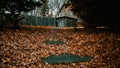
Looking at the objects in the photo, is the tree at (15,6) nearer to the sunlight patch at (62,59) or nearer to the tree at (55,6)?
the sunlight patch at (62,59)

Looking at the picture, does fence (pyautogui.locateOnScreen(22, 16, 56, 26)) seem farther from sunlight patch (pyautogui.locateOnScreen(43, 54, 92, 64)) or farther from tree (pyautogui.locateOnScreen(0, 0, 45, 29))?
sunlight patch (pyautogui.locateOnScreen(43, 54, 92, 64))

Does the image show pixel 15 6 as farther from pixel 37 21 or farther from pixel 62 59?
pixel 37 21

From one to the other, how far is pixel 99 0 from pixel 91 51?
3529 mm

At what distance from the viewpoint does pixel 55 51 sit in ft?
36.8

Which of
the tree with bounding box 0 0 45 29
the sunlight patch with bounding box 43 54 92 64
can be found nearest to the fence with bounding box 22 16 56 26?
the tree with bounding box 0 0 45 29

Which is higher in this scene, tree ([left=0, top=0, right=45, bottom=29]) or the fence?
tree ([left=0, top=0, right=45, bottom=29])

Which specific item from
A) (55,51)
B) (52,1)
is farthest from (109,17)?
(52,1)

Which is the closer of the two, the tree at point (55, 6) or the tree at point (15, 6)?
the tree at point (15, 6)

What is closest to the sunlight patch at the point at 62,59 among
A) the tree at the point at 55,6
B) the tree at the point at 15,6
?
the tree at the point at 15,6

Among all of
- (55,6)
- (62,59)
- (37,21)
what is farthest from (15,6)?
(55,6)

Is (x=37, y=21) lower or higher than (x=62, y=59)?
higher

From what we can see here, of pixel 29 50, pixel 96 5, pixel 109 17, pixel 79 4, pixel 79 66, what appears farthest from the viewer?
pixel 79 4

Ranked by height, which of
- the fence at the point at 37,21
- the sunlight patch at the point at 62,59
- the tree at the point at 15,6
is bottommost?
the sunlight patch at the point at 62,59

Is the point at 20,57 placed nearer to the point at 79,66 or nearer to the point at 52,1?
the point at 79,66
